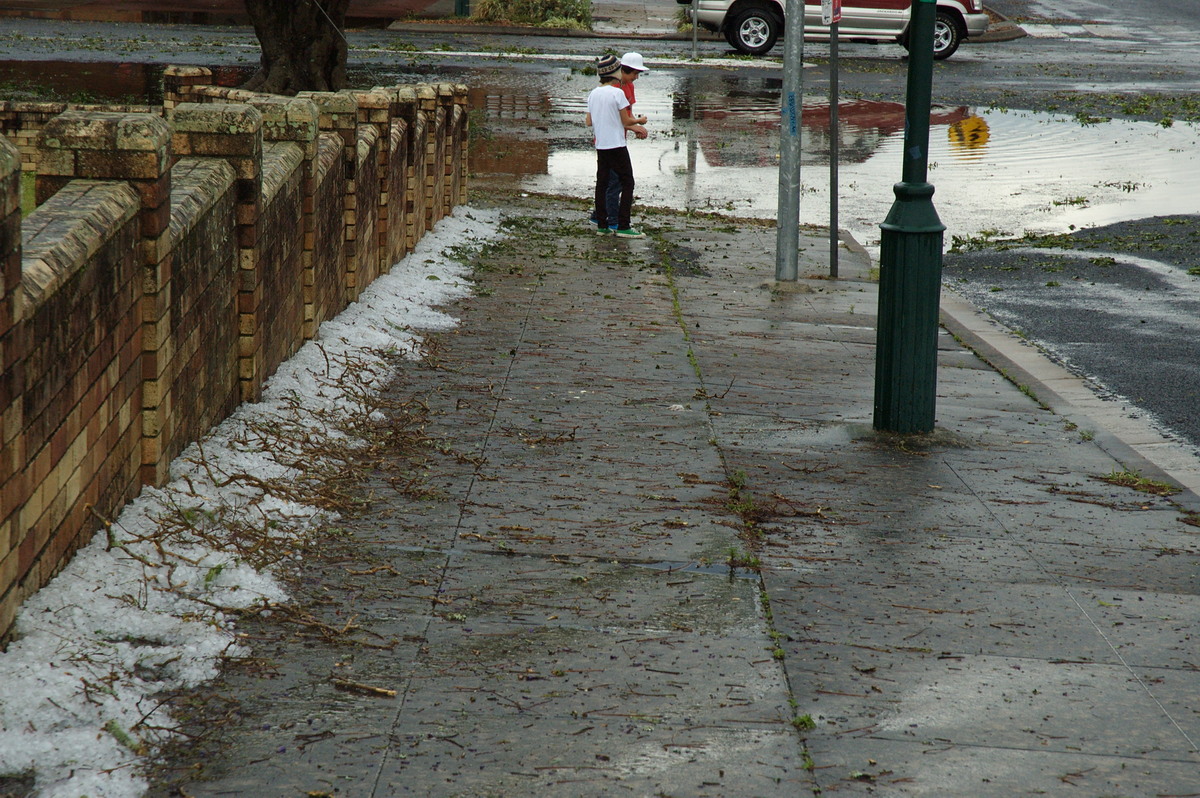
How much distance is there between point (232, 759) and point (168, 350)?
75.5 inches

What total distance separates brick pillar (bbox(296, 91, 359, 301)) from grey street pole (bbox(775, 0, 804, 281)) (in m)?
4.05

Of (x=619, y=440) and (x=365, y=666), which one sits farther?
(x=619, y=440)

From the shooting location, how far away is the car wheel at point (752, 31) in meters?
30.3

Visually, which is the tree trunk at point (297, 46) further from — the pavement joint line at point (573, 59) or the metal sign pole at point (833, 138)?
the metal sign pole at point (833, 138)

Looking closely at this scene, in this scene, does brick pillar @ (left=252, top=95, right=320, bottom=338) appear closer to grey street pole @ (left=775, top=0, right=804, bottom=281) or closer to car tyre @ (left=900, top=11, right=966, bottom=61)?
grey street pole @ (left=775, top=0, right=804, bottom=281)

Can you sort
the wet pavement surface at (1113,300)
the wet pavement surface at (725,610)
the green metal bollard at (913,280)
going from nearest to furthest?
the wet pavement surface at (725,610) < the green metal bollard at (913,280) < the wet pavement surface at (1113,300)

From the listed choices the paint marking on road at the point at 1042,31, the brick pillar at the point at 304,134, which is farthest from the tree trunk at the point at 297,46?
the paint marking on road at the point at 1042,31

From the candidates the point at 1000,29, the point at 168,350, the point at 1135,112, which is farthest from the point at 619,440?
the point at 1000,29

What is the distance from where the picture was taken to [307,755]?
3418 mm

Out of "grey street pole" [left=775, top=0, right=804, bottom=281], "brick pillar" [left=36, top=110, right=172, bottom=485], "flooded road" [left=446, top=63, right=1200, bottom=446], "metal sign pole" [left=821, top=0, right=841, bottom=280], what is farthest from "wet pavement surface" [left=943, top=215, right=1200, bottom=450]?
"brick pillar" [left=36, top=110, right=172, bottom=485]

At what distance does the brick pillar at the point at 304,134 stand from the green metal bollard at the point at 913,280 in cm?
297

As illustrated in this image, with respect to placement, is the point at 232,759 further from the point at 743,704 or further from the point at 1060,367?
the point at 1060,367

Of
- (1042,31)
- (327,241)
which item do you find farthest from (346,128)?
(1042,31)

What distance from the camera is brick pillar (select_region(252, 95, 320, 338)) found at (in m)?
6.78
